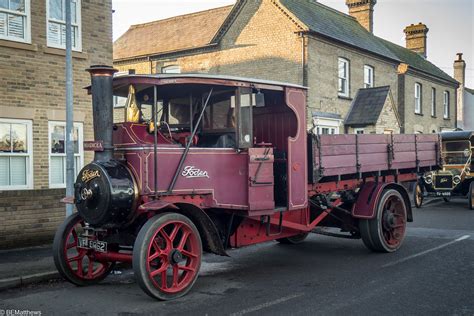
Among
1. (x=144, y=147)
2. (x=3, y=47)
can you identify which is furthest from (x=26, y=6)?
(x=144, y=147)

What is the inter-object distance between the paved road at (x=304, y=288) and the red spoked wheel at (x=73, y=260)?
0.16 metres

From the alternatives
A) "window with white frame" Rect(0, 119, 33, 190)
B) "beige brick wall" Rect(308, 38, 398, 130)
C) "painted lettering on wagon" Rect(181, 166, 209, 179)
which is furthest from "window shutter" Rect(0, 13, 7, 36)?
"beige brick wall" Rect(308, 38, 398, 130)

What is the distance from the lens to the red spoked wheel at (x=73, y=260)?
653cm

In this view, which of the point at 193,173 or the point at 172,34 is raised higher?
the point at 172,34

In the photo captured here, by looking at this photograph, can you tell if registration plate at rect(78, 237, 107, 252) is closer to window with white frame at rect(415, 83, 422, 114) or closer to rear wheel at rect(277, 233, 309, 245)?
rear wheel at rect(277, 233, 309, 245)

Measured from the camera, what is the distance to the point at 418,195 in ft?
53.2

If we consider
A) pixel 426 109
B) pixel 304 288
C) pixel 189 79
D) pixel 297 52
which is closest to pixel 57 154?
pixel 189 79

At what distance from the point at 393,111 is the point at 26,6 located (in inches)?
632

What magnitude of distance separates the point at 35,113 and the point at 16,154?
0.87 meters

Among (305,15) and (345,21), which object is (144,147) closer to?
(305,15)

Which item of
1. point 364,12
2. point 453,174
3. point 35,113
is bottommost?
point 453,174

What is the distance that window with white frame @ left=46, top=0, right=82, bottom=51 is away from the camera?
10359 mm

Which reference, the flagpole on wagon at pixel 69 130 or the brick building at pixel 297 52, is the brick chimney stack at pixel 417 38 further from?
the flagpole on wagon at pixel 69 130

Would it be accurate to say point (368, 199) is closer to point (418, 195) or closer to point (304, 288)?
point (304, 288)
